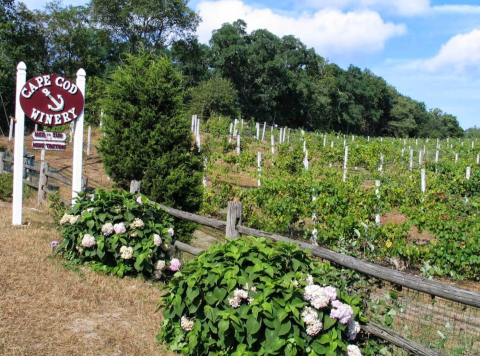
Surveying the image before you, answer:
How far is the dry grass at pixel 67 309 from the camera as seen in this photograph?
3.62 metres

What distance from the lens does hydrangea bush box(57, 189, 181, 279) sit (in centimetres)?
517

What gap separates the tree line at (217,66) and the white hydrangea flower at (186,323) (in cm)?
A: 1443

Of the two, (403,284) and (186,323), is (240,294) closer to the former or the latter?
(186,323)

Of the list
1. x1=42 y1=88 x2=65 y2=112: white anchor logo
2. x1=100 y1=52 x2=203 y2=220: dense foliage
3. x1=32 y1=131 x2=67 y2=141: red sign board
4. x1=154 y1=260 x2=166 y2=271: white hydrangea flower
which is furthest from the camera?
x1=32 y1=131 x2=67 y2=141: red sign board

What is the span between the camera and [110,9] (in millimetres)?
35938

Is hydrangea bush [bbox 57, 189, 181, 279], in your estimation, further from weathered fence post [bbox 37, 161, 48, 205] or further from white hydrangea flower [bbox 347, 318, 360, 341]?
weathered fence post [bbox 37, 161, 48, 205]

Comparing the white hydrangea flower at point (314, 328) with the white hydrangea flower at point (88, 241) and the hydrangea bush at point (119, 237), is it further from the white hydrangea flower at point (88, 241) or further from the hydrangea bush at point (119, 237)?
the white hydrangea flower at point (88, 241)

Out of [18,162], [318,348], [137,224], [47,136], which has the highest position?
[47,136]

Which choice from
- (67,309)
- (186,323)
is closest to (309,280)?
(186,323)

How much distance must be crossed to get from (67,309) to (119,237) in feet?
3.48

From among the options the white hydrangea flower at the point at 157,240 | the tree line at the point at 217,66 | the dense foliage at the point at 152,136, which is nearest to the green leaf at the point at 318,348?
the white hydrangea flower at the point at 157,240

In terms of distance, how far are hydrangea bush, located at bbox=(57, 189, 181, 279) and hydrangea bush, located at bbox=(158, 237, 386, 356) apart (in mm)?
1606

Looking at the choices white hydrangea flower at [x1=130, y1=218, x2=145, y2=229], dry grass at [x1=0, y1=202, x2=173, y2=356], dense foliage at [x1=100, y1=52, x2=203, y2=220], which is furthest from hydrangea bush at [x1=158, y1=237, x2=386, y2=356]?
dense foliage at [x1=100, y1=52, x2=203, y2=220]

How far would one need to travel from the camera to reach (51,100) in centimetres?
679
